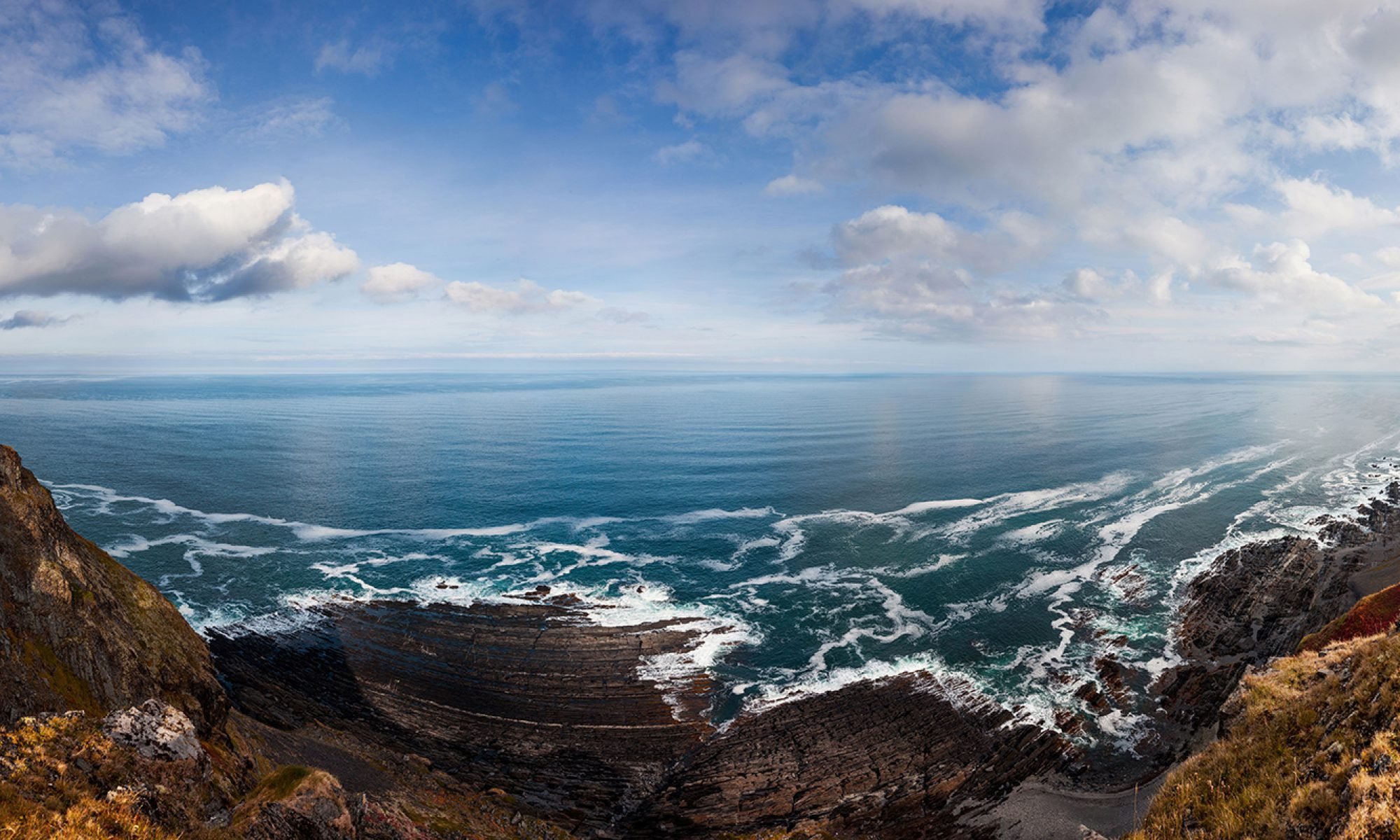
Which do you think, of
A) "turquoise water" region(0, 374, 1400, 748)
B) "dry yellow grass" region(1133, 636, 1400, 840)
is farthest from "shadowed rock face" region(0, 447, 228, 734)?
"dry yellow grass" region(1133, 636, 1400, 840)

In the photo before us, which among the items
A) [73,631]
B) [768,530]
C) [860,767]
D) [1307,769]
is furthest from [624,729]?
[768,530]

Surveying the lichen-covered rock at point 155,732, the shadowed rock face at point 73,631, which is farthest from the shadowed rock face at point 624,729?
the lichen-covered rock at point 155,732

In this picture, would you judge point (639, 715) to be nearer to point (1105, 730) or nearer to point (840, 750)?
point (840, 750)

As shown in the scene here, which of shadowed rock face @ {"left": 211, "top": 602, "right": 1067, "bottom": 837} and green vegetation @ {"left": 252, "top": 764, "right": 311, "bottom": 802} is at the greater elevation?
green vegetation @ {"left": 252, "top": 764, "right": 311, "bottom": 802}

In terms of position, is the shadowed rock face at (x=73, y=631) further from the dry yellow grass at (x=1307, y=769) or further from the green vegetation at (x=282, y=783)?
the dry yellow grass at (x=1307, y=769)

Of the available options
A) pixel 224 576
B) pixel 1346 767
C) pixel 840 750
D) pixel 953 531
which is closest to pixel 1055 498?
pixel 953 531

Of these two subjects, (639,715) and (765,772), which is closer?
(765,772)

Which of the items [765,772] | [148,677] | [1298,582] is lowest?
[765,772]

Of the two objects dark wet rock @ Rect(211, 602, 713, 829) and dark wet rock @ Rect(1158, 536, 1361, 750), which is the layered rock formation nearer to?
dark wet rock @ Rect(1158, 536, 1361, 750)
